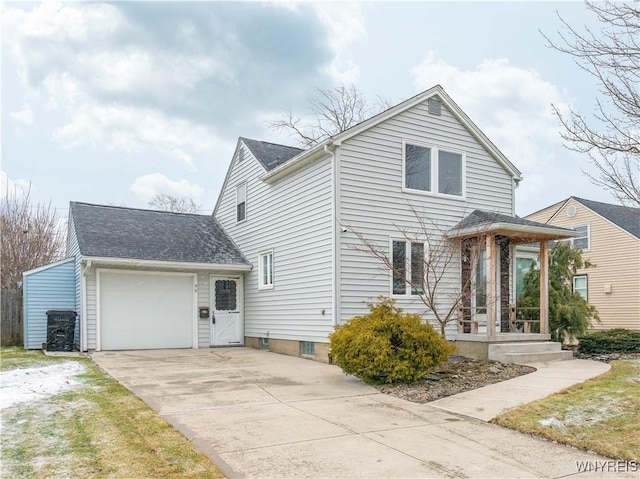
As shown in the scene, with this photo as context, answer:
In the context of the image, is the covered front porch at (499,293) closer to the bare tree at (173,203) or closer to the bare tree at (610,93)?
the bare tree at (610,93)

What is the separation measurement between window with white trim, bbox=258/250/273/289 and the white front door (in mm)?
1267

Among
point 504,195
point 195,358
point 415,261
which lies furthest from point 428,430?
point 504,195

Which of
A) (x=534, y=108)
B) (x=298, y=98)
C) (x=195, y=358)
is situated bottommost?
(x=195, y=358)

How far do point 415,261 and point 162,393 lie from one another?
6687 mm

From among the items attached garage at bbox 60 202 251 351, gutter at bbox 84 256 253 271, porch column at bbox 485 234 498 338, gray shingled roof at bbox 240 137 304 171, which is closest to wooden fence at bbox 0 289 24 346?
attached garage at bbox 60 202 251 351

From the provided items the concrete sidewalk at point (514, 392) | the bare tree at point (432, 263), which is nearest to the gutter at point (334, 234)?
the bare tree at point (432, 263)

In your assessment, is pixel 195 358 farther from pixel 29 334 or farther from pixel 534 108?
pixel 534 108

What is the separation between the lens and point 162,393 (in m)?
7.54

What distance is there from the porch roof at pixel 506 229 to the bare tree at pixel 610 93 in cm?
418

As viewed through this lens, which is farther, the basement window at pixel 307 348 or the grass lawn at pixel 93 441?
the basement window at pixel 307 348

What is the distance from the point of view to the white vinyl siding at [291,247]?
452 inches

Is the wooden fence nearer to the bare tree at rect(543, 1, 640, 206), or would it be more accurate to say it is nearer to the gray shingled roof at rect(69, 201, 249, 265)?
Result: the gray shingled roof at rect(69, 201, 249, 265)

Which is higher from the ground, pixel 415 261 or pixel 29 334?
pixel 415 261

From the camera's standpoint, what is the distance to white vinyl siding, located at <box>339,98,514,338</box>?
11258 mm
